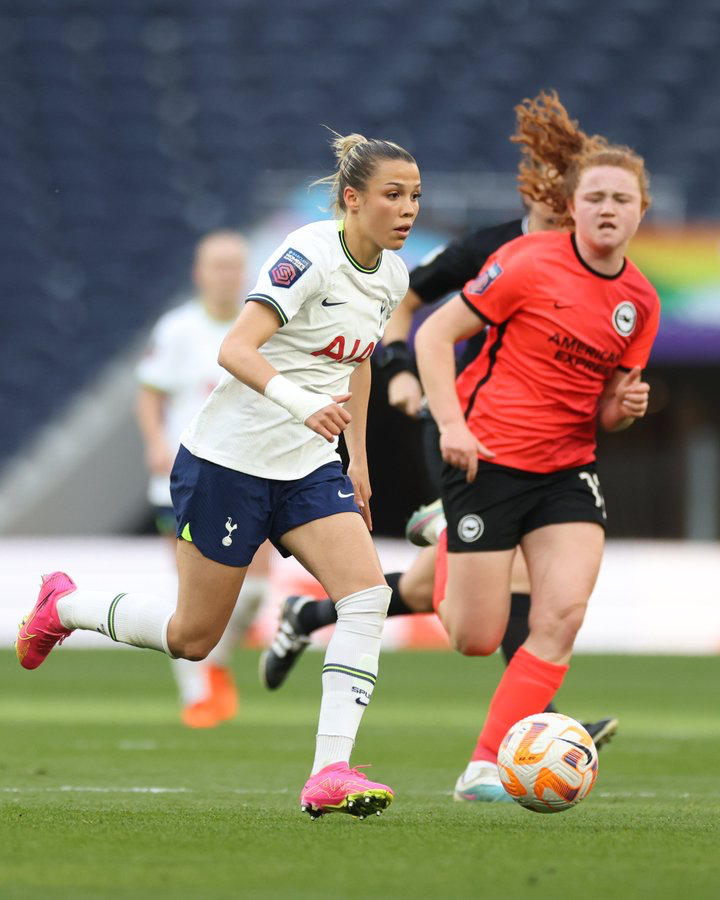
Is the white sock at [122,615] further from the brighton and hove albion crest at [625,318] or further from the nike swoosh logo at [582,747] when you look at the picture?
the brighton and hove albion crest at [625,318]

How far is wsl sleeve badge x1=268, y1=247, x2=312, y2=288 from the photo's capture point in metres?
4.45

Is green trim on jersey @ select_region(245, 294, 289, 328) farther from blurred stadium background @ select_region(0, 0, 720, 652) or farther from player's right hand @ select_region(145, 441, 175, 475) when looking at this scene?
blurred stadium background @ select_region(0, 0, 720, 652)

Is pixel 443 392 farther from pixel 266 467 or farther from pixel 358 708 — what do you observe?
pixel 358 708

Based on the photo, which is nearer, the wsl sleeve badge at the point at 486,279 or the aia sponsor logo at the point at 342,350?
the aia sponsor logo at the point at 342,350

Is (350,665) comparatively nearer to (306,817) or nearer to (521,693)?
(306,817)

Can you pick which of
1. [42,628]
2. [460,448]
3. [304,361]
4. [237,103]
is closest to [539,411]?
[460,448]

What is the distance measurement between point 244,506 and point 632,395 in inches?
53.0

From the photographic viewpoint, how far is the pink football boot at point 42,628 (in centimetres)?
526

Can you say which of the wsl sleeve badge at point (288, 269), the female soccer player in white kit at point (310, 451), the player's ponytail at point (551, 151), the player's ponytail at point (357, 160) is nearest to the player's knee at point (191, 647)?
the female soccer player in white kit at point (310, 451)

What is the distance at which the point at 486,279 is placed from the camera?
532 cm

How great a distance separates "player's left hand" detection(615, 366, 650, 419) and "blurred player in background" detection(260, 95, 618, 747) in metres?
0.68

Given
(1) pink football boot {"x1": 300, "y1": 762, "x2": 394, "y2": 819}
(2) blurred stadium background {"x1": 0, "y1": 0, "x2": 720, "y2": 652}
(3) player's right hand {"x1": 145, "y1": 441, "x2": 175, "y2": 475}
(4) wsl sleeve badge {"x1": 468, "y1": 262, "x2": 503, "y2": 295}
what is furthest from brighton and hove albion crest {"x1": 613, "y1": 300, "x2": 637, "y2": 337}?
(2) blurred stadium background {"x1": 0, "y1": 0, "x2": 720, "y2": 652}

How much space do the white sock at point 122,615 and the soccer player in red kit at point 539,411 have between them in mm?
985

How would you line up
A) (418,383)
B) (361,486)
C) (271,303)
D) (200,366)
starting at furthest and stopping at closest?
(200,366), (418,383), (361,486), (271,303)
